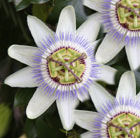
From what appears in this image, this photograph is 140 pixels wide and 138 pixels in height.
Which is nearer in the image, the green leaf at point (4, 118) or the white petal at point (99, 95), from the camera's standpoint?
the white petal at point (99, 95)

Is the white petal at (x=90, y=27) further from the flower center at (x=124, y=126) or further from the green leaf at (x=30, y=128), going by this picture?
the green leaf at (x=30, y=128)

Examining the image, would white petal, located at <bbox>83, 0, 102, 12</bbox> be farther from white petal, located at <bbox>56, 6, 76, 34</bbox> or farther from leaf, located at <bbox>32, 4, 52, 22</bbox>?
leaf, located at <bbox>32, 4, 52, 22</bbox>

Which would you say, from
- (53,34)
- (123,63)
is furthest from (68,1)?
(123,63)

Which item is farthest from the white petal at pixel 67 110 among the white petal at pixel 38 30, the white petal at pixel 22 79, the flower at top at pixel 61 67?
the white petal at pixel 38 30

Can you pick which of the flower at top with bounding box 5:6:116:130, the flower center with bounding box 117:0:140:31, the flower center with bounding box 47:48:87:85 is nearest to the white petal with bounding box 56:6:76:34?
the flower at top with bounding box 5:6:116:130

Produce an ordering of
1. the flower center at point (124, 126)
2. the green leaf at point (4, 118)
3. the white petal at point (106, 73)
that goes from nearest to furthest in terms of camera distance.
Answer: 1. the flower center at point (124, 126)
2. the white petal at point (106, 73)
3. the green leaf at point (4, 118)

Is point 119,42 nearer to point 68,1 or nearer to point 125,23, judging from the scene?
point 125,23

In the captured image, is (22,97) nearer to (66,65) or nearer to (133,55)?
(66,65)
